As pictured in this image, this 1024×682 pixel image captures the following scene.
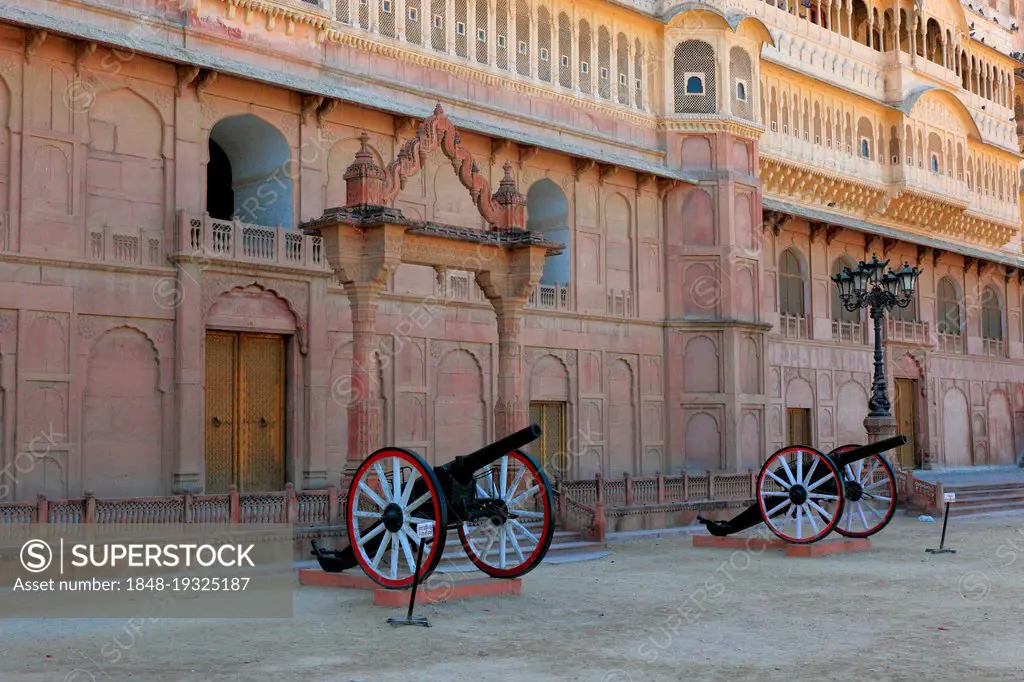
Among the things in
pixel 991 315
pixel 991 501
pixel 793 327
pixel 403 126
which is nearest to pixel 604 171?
pixel 403 126

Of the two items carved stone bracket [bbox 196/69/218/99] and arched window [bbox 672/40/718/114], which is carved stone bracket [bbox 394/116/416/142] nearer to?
carved stone bracket [bbox 196/69/218/99]

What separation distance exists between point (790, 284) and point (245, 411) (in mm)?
17409

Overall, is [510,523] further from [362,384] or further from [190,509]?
[190,509]

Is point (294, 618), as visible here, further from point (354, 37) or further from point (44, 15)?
point (354, 37)

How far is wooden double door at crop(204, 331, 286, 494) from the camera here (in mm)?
18609

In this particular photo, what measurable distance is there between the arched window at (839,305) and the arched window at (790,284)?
1473mm

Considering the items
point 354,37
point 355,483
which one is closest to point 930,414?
point 354,37

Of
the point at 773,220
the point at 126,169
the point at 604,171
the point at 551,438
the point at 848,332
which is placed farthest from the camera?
the point at 848,332

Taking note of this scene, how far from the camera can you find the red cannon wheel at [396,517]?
11.9m

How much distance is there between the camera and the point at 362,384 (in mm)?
14711

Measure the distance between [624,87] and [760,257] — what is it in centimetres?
499

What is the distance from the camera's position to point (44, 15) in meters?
16.6

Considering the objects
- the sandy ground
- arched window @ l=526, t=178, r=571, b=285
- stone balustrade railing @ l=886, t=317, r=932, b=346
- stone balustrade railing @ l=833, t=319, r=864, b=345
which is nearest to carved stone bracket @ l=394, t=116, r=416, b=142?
arched window @ l=526, t=178, r=571, b=285

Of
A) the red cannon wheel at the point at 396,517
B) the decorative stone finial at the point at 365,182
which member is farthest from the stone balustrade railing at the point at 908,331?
the red cannon wheel at the point at 396,517
